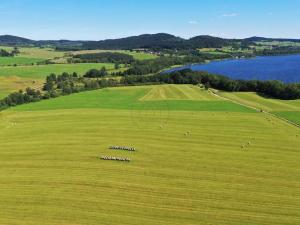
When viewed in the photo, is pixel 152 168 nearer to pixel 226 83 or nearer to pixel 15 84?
pixel 226 83

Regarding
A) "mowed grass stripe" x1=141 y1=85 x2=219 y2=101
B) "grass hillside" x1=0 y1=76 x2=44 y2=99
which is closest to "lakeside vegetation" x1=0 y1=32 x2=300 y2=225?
"mowed grass stripe" x1=141 y1=85 x2=219 y2=101

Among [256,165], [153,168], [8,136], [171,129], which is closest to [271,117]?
[171,129]

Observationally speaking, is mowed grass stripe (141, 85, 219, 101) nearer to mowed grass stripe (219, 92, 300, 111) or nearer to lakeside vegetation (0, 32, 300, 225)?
lakeside vegetation (0, 32, 300, 225)

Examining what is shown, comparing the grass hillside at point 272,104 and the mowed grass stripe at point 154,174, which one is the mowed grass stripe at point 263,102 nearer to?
the grass hillside at point 272,104

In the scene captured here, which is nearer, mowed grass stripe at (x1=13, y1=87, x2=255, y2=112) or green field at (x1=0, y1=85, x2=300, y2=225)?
green field at (x1=0, y1=85, x2=300, y2=225)

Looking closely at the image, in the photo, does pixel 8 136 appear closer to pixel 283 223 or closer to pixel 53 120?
pixel 53 120
